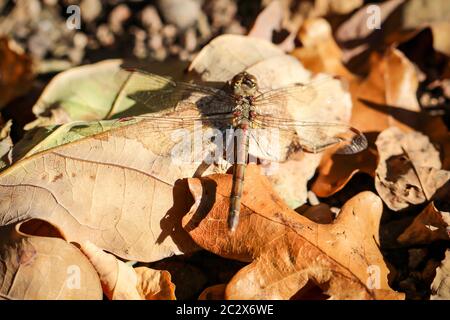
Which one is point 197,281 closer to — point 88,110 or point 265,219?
point 265,219

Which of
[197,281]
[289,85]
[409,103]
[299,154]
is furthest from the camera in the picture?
[409,103]

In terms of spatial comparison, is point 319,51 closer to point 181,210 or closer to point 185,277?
point 181,210

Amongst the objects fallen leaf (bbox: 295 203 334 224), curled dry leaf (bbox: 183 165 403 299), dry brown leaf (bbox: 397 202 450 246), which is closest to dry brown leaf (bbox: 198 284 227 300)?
curled dry leaf (bbox: 183 165 403 299)

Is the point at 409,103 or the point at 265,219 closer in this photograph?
the point at 265,219

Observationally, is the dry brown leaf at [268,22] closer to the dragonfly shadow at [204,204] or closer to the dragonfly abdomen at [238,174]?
the dragonfly abdomen at [238,174]

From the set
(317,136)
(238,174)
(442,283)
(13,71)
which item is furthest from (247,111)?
(13,71)
